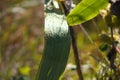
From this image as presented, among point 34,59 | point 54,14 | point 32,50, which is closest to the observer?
point 54,14

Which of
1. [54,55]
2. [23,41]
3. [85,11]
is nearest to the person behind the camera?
[54,55]

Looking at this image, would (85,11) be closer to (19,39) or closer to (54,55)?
(54,55)

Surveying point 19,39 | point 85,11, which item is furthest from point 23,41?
point 85,11

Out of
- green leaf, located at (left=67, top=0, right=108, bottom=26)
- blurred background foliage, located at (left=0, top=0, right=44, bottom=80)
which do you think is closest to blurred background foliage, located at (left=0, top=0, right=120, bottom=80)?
blurred background foliage, located at (left=0, top=0, right=44, bottom=80)

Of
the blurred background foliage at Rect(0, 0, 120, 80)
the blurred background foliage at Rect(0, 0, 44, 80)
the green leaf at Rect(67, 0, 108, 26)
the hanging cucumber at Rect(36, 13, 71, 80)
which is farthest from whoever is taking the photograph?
the blurred background foliage at Rect(0, 0, 44, 80)

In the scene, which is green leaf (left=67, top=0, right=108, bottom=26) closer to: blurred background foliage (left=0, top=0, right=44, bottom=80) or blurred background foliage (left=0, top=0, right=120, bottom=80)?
blurred background foliage (left=0, top=0, right=120, bottom=80)

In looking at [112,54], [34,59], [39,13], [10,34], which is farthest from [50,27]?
[39,13]

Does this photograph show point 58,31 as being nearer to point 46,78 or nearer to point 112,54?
point 46,78

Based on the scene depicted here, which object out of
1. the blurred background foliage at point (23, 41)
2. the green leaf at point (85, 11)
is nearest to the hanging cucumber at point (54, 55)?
the green leaf at point (85, 11)
